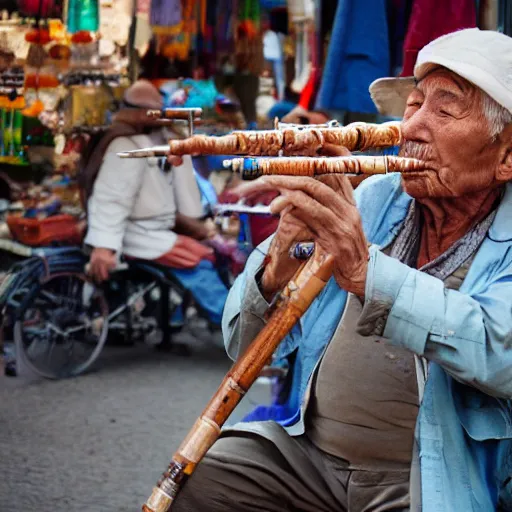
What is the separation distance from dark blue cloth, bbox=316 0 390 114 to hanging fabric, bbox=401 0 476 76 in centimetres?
33

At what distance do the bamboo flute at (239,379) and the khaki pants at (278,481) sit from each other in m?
0.26

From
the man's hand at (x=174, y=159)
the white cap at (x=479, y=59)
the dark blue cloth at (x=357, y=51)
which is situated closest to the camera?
the man's hand at (x=174, y=159)

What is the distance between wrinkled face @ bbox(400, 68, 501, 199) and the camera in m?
2.53

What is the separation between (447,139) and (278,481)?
2.98ft

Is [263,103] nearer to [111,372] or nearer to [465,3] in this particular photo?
[111,372]

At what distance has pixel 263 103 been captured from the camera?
8180 mm

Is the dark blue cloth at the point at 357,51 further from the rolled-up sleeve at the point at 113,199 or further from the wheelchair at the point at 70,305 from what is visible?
the wheelchair at the point at 70,305

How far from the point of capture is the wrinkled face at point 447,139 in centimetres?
253

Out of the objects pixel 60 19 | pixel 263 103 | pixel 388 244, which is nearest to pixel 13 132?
pixel 60 19

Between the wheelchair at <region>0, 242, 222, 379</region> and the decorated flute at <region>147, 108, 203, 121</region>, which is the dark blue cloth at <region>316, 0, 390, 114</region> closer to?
the wheelchair at <region>0, 242, 222, 379</region>

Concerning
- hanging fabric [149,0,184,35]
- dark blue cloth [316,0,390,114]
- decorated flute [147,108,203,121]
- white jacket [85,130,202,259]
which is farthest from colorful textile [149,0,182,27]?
decorated flute [147,108,203,121]

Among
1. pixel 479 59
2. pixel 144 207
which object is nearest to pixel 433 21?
pixel 144 207

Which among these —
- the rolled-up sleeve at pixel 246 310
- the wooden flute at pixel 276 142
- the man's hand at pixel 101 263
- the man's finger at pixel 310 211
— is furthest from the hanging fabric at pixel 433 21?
the man's finger at pixel 310 211

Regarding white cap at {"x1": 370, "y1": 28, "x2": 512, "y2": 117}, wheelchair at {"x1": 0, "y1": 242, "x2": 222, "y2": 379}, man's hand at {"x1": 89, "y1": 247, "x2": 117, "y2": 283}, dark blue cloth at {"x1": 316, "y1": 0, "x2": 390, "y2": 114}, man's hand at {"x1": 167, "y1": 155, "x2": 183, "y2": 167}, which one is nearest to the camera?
man's hand at {"x1": 167, "y1": 155, "x2": 183, "y2": 167}
